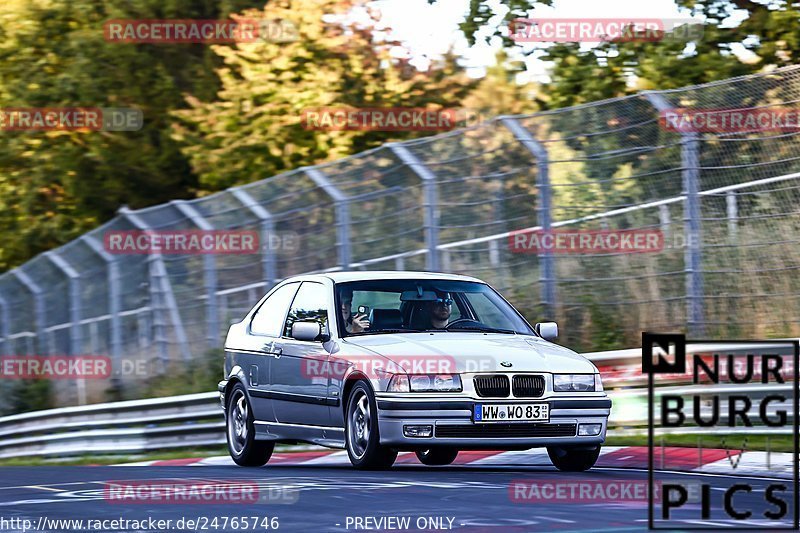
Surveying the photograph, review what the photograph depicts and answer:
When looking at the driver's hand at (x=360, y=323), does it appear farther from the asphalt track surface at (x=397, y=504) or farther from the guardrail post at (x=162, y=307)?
the guardrail post at (x=162, y=307)

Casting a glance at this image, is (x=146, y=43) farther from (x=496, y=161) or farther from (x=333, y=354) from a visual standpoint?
(x=333, y=354)

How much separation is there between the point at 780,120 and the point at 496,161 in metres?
3.26

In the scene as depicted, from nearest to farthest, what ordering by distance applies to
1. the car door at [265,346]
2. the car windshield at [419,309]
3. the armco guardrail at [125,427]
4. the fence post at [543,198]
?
the car windshield at [419,309] < the car door at [265,346] < the fence post at [543,198] < the armco guardrail at [125,427]

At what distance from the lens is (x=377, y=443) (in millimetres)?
11016

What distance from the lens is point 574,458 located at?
1154 cm

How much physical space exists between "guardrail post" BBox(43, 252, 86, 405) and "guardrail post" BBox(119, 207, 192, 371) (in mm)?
1629

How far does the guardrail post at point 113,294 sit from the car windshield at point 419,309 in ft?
35.8

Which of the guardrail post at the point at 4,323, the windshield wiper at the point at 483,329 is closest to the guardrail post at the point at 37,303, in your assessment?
the guardrail post at the point at 4,323

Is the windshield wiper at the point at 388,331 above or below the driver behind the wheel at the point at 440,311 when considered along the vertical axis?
below

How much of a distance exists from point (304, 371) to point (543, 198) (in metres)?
4.95

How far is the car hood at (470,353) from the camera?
36.0 ft

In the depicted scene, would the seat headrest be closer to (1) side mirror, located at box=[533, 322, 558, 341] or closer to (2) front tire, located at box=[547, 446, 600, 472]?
(1) side mirror, located at box=[533, 322, 558, 341]

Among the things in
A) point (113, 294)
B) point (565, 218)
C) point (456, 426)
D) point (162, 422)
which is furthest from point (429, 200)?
point (113, 294)

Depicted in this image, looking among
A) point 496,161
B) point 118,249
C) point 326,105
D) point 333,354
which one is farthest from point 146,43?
point 333,354
